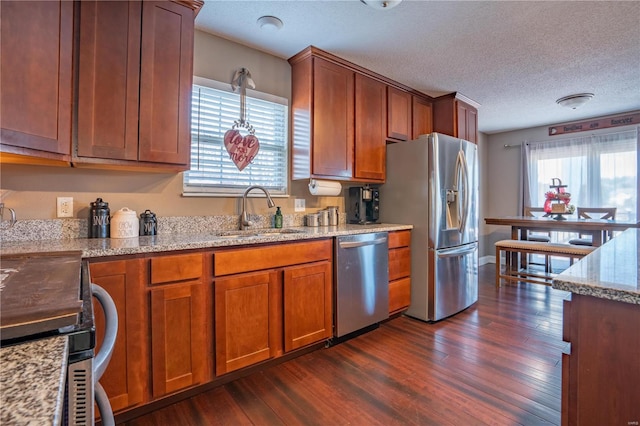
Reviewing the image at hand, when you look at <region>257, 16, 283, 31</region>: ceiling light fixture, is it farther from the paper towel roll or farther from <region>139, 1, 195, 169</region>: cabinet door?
the paper towel roll

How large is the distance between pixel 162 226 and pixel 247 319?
0.86 meters

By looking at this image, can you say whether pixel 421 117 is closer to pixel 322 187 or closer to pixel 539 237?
pixel 322 187

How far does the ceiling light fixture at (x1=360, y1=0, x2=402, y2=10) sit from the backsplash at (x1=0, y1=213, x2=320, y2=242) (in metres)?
1.67

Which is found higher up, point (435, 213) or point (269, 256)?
point (435, 213)

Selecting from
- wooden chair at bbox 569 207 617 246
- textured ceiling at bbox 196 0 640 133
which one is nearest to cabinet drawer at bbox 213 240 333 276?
textured ceiling at bbox 196 0 640 133

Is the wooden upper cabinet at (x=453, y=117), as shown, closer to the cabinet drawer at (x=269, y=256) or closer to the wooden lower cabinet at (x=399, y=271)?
the wooden lower cabinet at (x=399, y=271)

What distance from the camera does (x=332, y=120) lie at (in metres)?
2.72

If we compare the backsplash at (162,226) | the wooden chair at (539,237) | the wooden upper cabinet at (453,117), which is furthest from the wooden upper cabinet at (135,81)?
the wooden chair at (539,237)

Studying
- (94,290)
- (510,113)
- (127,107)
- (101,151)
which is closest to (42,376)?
(94,290)

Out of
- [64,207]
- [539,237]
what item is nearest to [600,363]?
[64,207]

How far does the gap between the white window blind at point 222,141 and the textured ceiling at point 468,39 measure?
448 millimetres

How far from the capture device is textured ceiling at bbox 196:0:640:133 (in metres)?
2.01

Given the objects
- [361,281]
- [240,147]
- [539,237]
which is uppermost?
[240,147]

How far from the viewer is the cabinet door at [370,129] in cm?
293
